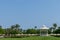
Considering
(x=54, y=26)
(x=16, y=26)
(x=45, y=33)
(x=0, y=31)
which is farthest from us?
(x=16, y=26)

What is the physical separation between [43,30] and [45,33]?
103 cm

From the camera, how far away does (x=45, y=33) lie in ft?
165

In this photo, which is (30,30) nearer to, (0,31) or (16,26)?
(0,31)

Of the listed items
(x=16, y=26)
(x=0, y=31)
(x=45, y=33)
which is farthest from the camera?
(x=16, y=26)

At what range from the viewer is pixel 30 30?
258 ft

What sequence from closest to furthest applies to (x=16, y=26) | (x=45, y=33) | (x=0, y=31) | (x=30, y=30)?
(x=45, y=33) < (x=0, y=31) < (x=30, y=30) < (x=16, y=26)

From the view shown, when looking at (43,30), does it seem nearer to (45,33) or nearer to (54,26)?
(45,33)

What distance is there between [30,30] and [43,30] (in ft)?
92.6

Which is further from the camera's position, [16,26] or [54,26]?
[16,26]

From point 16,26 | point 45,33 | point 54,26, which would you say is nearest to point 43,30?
point 45,33

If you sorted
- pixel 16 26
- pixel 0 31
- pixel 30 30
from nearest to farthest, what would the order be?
pixel 0 31 < pixel 30 30 < pixel 16 26

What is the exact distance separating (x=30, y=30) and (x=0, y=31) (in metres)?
17.1

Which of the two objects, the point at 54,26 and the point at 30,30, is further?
the point at 54,26

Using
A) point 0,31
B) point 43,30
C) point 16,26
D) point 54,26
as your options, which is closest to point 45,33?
point 43,30
